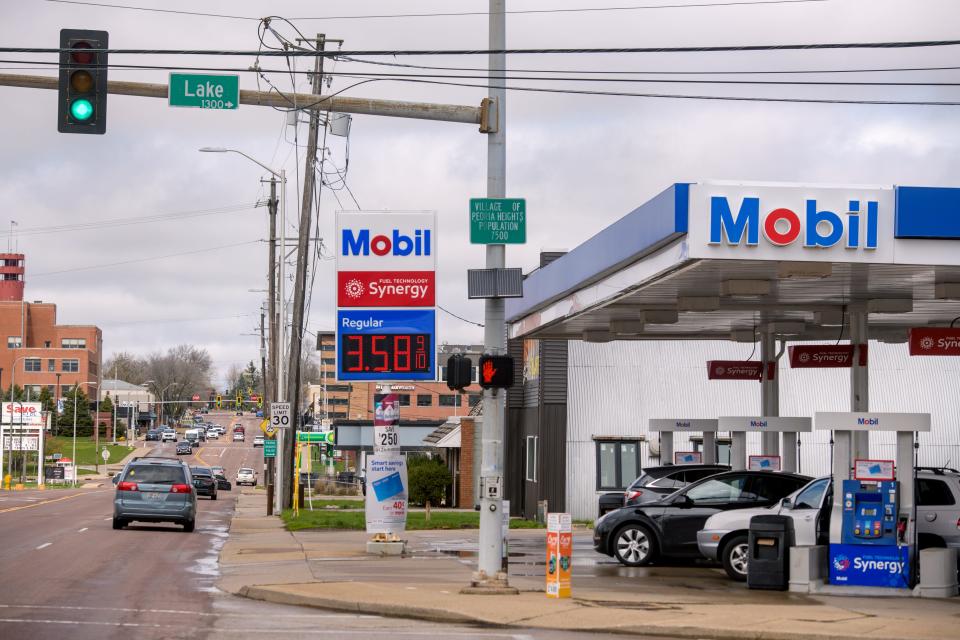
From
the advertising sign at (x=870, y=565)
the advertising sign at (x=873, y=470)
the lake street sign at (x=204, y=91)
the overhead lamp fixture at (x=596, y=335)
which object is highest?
the lake street sign at (x=204, y=91)

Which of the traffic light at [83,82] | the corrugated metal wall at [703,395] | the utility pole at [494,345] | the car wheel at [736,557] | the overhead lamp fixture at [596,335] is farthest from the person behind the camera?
the corrugated metal wall at [703,395]

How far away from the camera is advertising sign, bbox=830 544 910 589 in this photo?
18.7 m

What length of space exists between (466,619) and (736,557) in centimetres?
719

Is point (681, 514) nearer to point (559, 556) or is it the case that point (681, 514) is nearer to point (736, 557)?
point (736, 557)

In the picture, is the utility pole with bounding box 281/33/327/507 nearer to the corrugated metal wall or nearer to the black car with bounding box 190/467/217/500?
the corrugated metal wall

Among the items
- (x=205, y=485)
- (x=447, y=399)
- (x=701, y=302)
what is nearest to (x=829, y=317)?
(x=701, y=302)

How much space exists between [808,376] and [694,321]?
1627 cm

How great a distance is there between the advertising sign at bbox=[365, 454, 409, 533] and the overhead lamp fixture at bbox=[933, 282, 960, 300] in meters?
10.5

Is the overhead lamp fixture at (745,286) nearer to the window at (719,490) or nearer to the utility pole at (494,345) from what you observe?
the utility pole at (494,345)

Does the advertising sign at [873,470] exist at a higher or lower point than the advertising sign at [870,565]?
higher

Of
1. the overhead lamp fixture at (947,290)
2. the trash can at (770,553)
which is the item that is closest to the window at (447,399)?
the trash can at (770,553)

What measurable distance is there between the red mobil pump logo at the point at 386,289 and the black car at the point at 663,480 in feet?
16.8

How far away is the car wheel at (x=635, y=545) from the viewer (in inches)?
888

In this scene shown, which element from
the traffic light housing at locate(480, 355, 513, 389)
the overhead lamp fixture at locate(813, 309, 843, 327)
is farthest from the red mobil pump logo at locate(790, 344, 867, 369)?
the traffic light housing at locate(480, 355, 513, 389)
